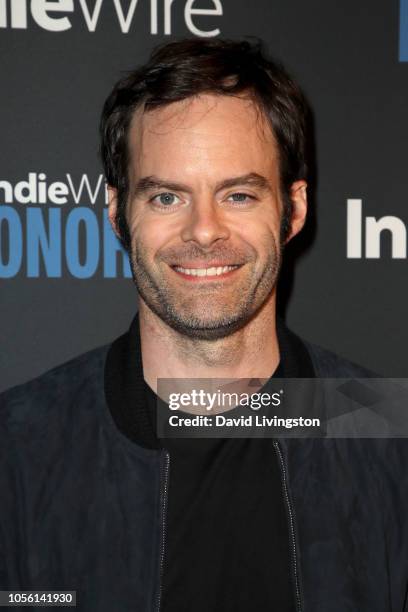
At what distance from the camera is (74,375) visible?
1531 millimetres

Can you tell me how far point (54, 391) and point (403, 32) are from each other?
1267 mm

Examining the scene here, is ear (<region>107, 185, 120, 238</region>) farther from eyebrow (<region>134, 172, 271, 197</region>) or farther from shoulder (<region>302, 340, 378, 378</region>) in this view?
shoulder (<region>302, 340, 378, 378</region>)

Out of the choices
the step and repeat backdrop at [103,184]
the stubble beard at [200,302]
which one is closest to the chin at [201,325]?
the stubble beard at [200,302]

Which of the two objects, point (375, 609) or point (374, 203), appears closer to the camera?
point (375, 609)

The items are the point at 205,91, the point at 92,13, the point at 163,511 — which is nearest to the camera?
the point at 163,511

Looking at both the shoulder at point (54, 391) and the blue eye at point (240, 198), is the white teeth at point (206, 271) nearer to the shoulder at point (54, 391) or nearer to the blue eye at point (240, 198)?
the blue eye at point (240, 198)

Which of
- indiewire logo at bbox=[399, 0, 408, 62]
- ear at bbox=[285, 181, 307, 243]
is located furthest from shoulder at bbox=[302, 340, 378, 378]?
indiewire logo at bbox=[399, 0, 408, 62]

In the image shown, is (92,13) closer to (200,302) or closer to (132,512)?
(200,302)

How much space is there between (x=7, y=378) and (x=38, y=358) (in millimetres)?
91

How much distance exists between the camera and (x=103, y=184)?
175cm

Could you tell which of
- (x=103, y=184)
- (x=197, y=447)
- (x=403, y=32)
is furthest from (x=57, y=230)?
(x=403, y=32)

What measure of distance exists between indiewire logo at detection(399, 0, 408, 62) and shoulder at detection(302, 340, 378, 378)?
0.81m

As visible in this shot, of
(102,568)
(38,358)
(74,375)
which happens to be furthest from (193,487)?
(38,358)

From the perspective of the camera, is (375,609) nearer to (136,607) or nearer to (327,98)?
(136,607)
